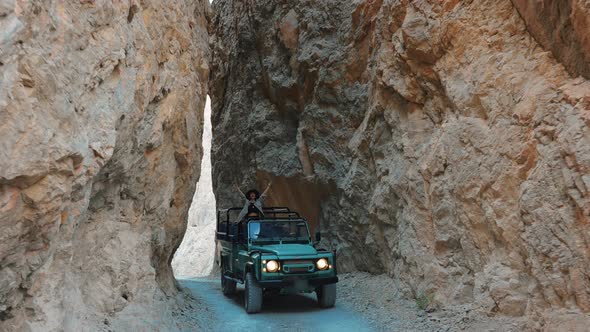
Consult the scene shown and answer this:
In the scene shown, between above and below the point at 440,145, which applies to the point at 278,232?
below

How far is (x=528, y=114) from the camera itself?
7750 millimetres

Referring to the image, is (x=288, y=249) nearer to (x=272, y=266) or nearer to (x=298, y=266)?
(x=298, y=266)

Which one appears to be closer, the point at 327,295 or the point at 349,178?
the point at 327,295

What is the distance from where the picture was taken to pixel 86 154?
220 inches

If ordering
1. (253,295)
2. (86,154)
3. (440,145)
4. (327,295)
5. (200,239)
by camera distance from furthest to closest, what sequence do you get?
(200,239) < (327,295) < (253,295) < (440,145) < (86,154)

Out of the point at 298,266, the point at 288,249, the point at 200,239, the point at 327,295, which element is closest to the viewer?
the point at 298,266

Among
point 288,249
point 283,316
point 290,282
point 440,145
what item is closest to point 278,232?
point 288,249

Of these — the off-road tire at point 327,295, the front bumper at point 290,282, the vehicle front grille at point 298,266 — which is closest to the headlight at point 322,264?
the vehicle front grille at point 298,266

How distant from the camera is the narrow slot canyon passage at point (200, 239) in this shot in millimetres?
57500

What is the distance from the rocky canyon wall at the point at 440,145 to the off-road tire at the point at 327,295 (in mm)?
1693

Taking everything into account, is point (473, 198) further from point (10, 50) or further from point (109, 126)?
point (10, 50)

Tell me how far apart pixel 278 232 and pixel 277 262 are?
166 cm

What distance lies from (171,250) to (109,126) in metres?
6.25

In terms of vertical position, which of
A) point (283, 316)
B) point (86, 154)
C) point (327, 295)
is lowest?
point (283, 316)
